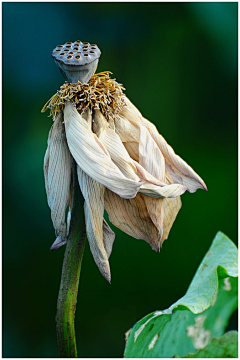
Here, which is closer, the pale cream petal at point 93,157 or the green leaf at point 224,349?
the pale cream petal at point 93,157

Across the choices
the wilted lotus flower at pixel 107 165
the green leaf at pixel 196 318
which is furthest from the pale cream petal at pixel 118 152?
the green leaf at pixel 196 318

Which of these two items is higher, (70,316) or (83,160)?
(83,160)

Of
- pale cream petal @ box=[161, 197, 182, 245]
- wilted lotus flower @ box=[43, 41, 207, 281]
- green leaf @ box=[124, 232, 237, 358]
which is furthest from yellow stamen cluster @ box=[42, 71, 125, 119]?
green leaf @ box=[124, 232, 237, 358]

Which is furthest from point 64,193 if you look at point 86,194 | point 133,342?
point 133,342

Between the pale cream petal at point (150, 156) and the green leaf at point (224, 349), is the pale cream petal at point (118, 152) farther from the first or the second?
the green leaf at point (224, 349)

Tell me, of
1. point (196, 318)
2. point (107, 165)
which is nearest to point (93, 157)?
point (107, 165)

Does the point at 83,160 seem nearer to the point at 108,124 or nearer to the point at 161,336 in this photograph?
the point at 108,124

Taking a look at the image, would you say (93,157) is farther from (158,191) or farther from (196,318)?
(196,318)
